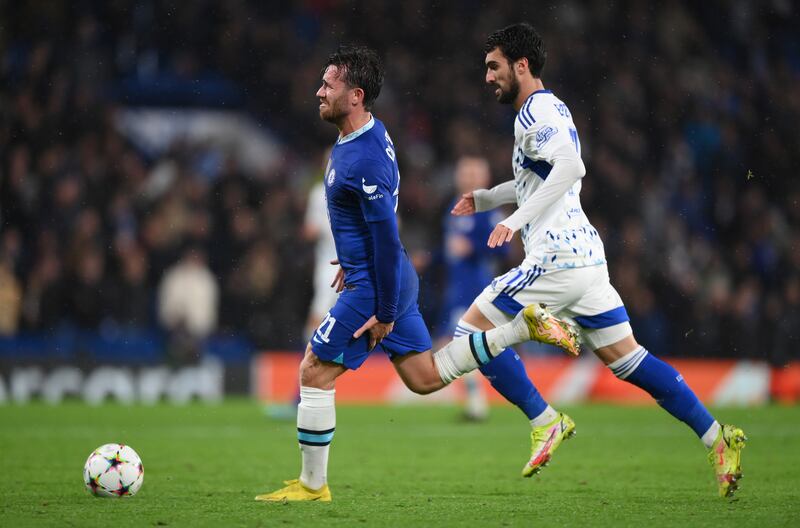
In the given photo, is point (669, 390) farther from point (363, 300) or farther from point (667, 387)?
point (363, 300)

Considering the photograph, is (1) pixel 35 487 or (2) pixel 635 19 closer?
(1) pixel 35 487

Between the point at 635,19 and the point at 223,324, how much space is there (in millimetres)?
8821

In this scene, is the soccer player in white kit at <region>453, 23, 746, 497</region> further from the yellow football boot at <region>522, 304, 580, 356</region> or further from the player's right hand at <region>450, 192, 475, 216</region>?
the player's right hand at <region>450, 192, 475, 216</region>

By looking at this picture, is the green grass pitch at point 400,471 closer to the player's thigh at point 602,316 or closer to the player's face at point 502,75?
the player's thigh at point 602,316

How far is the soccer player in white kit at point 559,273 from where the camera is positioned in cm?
592

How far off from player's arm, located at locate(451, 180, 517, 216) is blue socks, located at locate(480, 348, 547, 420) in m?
0.87

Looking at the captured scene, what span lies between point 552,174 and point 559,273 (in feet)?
1.70

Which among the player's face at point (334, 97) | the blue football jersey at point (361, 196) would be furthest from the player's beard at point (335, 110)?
the blue football jersey at point (361, 196)

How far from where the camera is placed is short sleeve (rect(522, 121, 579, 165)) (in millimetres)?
5902

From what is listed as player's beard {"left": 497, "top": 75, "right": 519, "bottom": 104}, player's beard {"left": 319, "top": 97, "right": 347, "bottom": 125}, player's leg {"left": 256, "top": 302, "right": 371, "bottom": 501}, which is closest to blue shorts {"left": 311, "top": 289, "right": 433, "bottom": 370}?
player's leg {"left": 256, "top": 302, "right": 371, "bottom": 501}

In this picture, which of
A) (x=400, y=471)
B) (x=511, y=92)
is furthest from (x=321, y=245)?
(x=511, y=92)

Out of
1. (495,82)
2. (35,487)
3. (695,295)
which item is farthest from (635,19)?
(35,487)

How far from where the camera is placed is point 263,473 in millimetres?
7348

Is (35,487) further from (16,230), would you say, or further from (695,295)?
(695,295)
